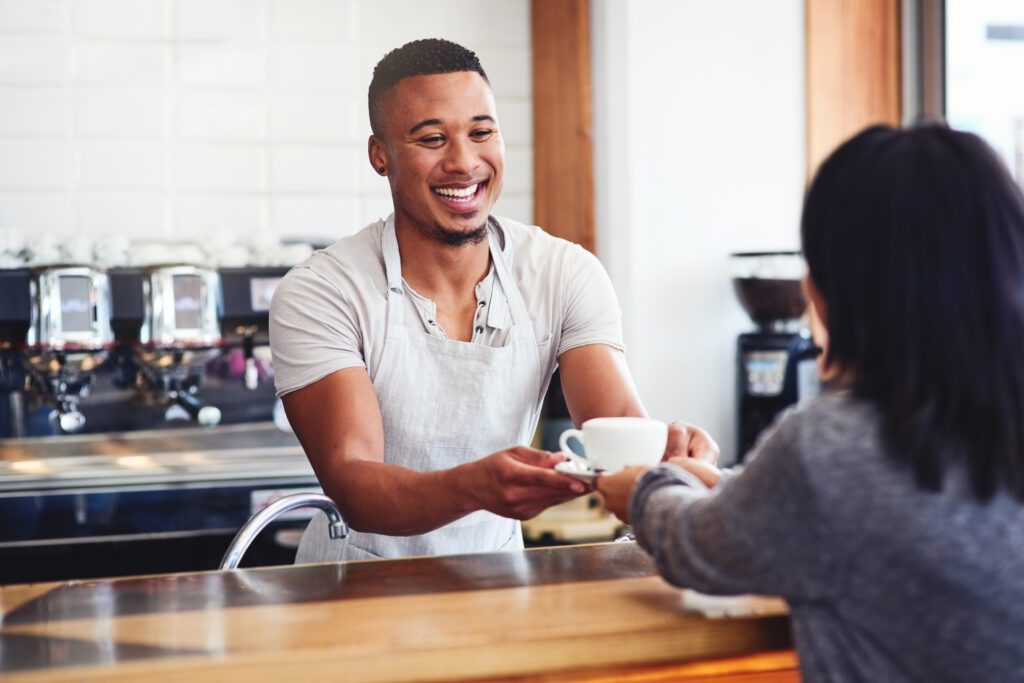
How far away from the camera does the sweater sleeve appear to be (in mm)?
1002

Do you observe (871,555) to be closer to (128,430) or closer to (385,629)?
(385,629)

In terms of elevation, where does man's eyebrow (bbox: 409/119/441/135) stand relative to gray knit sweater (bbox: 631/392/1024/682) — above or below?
above

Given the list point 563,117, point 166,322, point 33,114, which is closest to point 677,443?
point 166,322

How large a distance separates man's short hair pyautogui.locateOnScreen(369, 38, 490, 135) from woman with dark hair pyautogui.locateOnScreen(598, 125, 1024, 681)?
962 millimetres

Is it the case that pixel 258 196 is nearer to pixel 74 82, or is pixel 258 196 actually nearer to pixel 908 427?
pixel 74 82

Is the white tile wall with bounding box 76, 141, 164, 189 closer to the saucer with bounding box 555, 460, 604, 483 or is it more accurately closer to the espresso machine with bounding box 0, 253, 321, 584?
the espresso machine with bounding box 0, 253, 321, 584

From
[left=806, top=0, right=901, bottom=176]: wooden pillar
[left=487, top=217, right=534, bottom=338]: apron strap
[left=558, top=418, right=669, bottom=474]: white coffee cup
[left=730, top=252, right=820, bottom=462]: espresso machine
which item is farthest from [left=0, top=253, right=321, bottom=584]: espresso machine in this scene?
[left=806, top=0, right=901, bottom=176]: wooden pillar

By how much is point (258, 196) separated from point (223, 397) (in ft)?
2.82

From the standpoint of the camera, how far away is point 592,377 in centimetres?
190

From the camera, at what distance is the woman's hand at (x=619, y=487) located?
1349 millimetres

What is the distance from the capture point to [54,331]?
273 centimetres

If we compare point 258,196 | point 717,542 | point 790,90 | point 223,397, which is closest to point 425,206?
point 717,542

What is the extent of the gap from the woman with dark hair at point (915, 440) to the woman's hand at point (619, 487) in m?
0.33

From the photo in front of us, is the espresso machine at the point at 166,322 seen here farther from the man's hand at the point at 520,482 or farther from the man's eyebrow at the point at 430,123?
the man's hand at the point at 520,482
